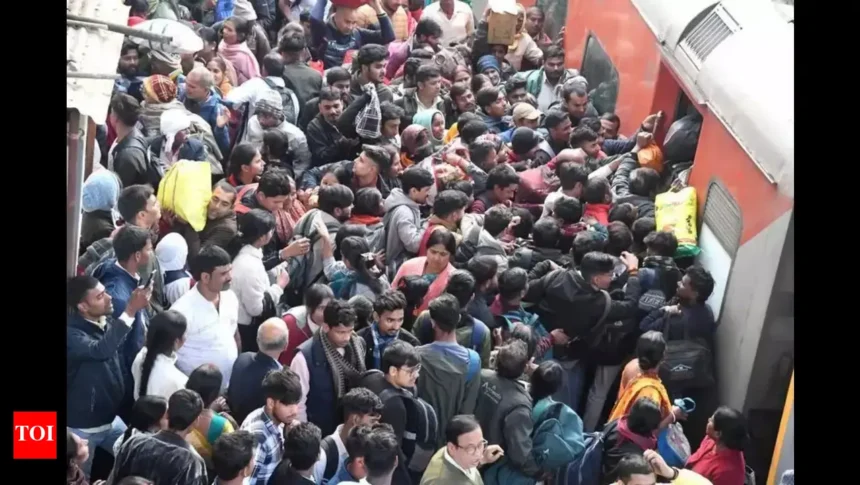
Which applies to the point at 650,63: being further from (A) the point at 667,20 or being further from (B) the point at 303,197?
(B) the point at 303,197

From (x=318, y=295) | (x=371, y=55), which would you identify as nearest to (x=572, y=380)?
(x=318, y=295)

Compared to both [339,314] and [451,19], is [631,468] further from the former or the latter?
[451,19]

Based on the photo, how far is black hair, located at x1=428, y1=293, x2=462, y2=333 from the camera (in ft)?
18.6

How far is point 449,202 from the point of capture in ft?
21.9

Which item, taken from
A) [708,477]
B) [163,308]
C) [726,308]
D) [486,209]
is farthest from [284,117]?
[708,477]

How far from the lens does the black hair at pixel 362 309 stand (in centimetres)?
585

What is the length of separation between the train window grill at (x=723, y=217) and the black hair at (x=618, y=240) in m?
0.49

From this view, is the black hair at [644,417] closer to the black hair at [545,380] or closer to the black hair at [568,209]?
the black hair at [545,380]

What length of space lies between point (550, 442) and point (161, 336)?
5.63 ft

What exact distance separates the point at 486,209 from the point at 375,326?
5.76ft

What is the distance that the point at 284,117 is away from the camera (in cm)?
786

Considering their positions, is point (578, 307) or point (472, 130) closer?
point (578, 307)
